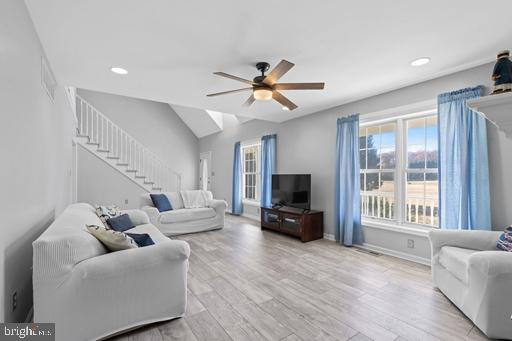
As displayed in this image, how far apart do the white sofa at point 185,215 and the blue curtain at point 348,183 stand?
259 centimetres

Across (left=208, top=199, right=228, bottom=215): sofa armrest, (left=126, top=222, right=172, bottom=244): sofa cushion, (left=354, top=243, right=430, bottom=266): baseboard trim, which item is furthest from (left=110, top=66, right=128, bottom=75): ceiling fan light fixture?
(left=354, top=243, right=430, bottom=266): baseboard trim

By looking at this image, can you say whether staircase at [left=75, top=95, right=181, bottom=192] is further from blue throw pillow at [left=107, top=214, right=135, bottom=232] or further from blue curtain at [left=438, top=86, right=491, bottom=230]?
blue curtain at [left=438, top=86, right=491, bottom=230]

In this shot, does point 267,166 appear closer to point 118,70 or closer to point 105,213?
point 105,213

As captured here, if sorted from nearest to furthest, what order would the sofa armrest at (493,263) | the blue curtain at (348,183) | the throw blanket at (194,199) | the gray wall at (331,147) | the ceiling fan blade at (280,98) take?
the sofa armrest at (493,263) < the gray wall at (331,147) < the ceiling fan blade at (280,98) < the blue curtain at (348,183) < the throw blanket at (194,199)

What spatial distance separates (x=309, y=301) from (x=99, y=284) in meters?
1.83

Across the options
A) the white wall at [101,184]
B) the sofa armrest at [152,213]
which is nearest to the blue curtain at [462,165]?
the sofa armrest at [152,213]

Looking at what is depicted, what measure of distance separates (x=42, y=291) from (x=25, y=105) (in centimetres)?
139

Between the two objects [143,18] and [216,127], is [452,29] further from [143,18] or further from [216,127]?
[216,127]

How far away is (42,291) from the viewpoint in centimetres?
155

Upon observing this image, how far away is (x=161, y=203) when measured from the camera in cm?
496

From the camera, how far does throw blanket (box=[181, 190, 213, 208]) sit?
17.8 ft

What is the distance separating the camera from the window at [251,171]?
6654mm

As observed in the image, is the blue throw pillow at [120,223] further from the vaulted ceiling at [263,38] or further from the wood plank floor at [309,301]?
the vaulted ceiling at [263,38]

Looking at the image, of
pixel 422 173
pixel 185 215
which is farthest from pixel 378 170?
pixel 185 215
